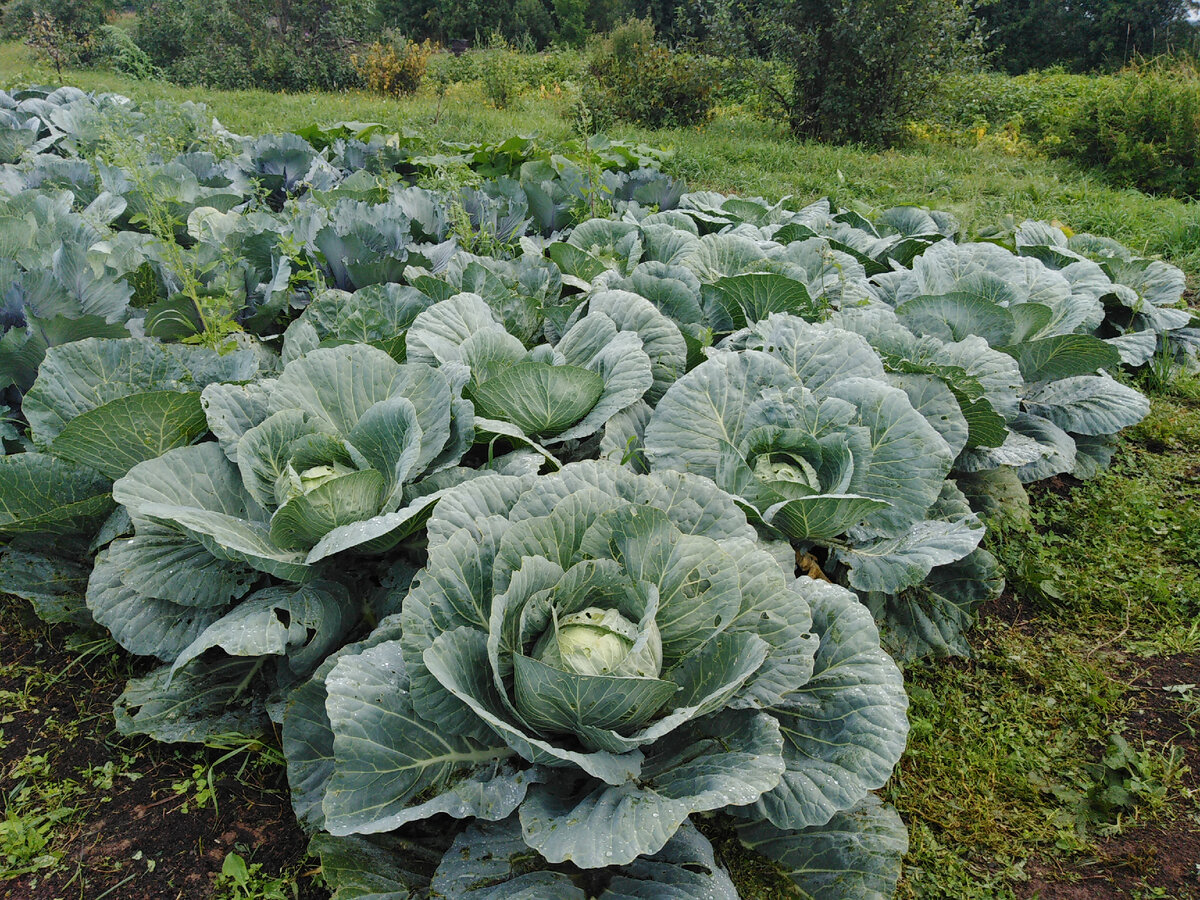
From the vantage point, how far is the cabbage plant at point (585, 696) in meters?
1.24

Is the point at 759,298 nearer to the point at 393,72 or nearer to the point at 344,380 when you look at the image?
the point at 344,380

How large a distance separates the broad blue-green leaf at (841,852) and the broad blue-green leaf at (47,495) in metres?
1.83

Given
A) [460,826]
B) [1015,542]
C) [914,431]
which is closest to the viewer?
[460,826]

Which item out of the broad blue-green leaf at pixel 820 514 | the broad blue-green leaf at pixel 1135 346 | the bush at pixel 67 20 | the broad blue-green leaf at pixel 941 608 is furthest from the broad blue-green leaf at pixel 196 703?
the bush at pixel 67 20

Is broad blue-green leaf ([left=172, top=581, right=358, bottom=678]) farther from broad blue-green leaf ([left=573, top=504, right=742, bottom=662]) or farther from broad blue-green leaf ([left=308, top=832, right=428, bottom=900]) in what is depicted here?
broad blue-green leaf ([left=573, top=504, right=742, bottom=662])

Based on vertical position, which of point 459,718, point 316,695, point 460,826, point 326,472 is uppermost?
point 326,472

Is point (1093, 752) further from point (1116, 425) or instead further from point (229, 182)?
point (229, 182)

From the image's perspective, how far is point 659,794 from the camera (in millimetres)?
1263

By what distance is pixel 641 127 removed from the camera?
1014 cm

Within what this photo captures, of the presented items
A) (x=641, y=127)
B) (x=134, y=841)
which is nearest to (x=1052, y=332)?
(x=134, y=841)

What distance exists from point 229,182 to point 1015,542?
432 cm

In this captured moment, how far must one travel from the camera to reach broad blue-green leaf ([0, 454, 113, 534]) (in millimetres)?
1832

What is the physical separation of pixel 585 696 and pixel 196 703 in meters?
1.12

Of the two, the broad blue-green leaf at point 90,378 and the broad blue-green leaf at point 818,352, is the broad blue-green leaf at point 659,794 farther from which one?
the broad blue-green leaf at point 90,378
